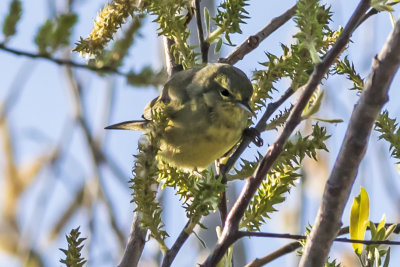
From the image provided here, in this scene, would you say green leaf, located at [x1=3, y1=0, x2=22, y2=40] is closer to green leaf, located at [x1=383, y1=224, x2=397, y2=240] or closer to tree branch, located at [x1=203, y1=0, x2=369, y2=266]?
tree branch, located at [x1=203, y1=0, x2=369, y2=266]

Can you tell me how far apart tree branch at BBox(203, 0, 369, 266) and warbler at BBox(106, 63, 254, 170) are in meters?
1.40

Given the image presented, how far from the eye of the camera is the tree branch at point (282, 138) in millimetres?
1122

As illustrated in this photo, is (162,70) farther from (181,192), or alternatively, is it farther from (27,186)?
(27,186)

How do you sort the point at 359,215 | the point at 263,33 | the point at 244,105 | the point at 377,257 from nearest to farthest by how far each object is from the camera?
the point at 377,257
the point at 359,215
the point at 263,33
the point at 244,105

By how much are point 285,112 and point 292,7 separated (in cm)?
59

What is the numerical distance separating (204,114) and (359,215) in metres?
1.54

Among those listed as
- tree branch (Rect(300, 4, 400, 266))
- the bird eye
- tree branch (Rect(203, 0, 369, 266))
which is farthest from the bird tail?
tree branch (Rect(300, 4, 400, 266))

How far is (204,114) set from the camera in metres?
2.91

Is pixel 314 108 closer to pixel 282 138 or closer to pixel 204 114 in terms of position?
pixel 282 138

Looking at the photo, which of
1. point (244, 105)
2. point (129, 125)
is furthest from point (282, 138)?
point (129, 125)

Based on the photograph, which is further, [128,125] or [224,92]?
[128,125]

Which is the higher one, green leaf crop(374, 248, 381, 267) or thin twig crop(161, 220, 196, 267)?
thin twig crop(161, 220, 196, 267)

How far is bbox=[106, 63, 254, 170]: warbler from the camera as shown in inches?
108

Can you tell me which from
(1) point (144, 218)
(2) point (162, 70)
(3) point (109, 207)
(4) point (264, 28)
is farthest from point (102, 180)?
(2) point (162, 70)
